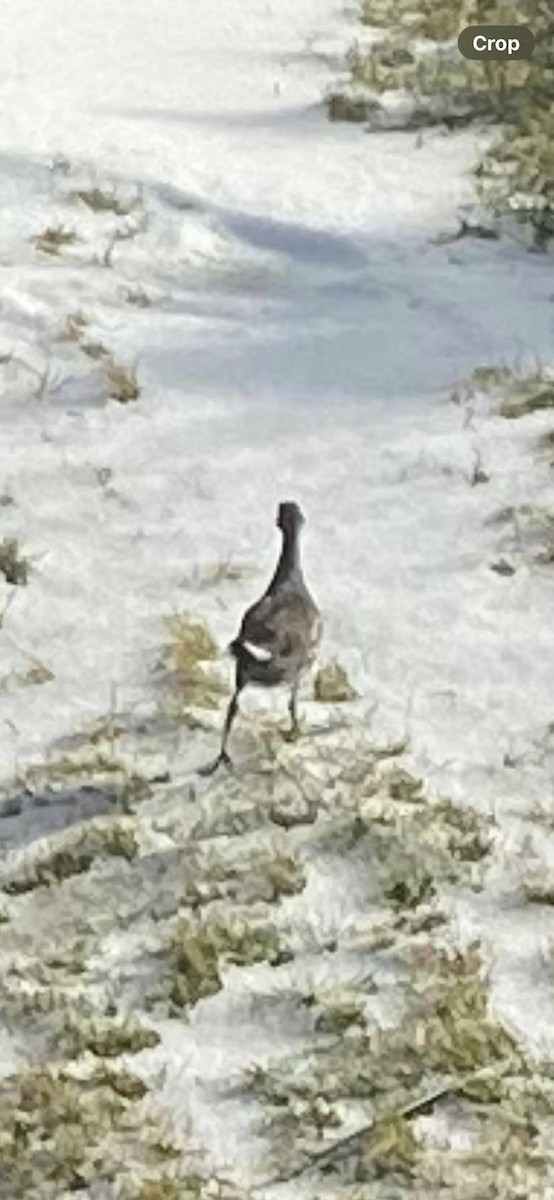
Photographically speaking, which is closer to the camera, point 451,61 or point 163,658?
point 163,658

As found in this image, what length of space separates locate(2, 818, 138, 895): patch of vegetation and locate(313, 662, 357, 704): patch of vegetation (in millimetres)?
1221

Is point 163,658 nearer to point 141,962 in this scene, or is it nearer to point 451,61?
point 141,962

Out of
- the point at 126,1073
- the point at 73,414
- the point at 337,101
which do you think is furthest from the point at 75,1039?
the point at 337,101

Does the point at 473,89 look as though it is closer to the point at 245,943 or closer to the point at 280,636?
the point at 280,636

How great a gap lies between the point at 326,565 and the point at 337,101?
587 centimetres

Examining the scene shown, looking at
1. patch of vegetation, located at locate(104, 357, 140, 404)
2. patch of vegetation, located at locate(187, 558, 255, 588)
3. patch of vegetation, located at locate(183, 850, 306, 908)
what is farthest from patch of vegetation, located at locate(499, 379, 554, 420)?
patch of vegetation, located at locate(183, 850, 306, 908)

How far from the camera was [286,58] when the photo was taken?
15.9 m

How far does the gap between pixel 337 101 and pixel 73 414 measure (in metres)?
4.69

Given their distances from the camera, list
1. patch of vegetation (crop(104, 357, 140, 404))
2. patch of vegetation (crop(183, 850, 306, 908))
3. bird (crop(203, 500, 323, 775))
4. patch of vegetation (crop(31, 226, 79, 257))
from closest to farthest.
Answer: patch of vegetation (crop(183, 850, 306, 908)) < bird (crop(203, 500, 323, 775)) < patch of vegetation (crop(104, 357, 140, 404)) < patch of vegetation (crop(31, 226, 79, 257))

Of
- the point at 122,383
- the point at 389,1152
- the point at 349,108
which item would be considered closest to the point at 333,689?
the point at 389,1152

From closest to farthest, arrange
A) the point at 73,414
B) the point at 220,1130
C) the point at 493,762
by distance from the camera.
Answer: the point at 220,1130, the point at 493,762, the point at 73,414

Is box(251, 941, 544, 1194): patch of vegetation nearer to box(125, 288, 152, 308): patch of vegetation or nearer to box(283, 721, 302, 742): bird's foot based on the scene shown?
box(283, 721, 302, 742): bird's foot

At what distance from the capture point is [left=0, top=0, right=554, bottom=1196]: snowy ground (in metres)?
8.00

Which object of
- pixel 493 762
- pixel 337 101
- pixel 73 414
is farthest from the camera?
pixel 337 101
